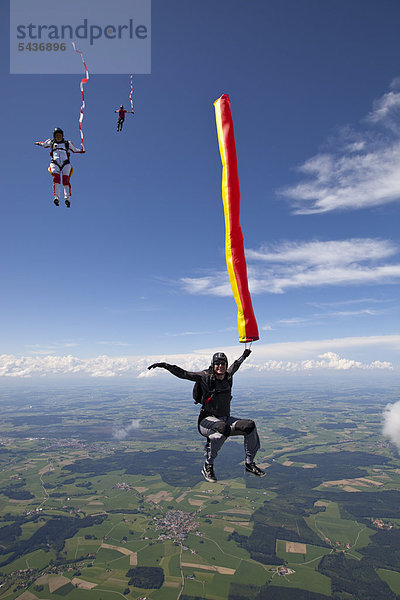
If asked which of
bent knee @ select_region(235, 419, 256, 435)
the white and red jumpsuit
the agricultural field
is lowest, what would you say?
the agricultural field

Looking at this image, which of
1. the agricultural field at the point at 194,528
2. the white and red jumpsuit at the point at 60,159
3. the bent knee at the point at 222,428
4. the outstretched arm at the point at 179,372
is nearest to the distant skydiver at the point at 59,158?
the white and red jumpsuit at the point at 60,159

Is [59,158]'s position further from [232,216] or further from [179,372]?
[179,372]

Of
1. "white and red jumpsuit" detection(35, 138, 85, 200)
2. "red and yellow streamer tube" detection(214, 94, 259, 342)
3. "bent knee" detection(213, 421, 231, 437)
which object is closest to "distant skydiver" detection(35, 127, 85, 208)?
"white and red jumpsuit" detection(35, 138, 85, 200)

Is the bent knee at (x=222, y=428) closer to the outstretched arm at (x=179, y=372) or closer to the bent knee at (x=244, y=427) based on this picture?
the bent knee at (x=244, y=427)

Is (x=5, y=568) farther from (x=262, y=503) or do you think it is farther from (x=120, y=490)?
(x=262, y=503)

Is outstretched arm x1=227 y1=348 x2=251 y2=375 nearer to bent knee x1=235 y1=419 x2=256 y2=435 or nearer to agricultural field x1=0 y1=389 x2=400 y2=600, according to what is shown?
bent knee x1=235 y1=419 x2=256 y2=435

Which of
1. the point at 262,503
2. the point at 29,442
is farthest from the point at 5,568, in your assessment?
the point at 29,442
